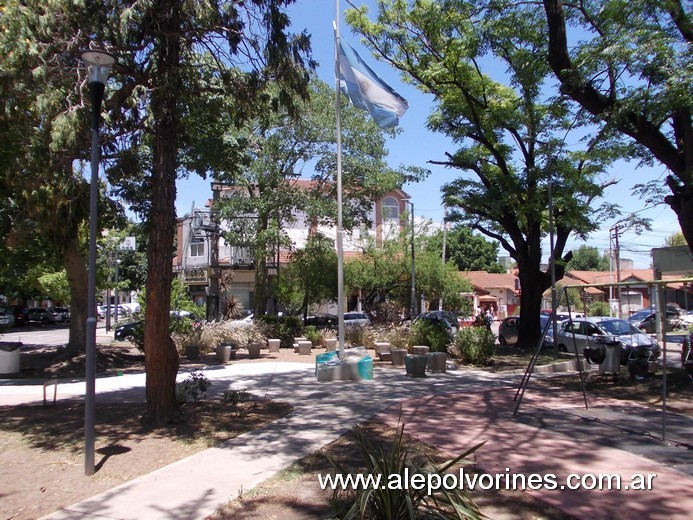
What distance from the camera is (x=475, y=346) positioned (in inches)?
648

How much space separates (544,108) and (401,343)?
9447 mm

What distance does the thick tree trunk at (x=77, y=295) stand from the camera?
16.7m

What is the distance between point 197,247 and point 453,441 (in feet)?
126

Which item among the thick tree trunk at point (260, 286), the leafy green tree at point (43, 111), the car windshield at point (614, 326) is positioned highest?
the leafy green tree at point (43, 111)

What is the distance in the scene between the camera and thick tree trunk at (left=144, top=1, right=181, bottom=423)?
811 cm

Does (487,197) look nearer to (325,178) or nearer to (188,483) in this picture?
(325,178)

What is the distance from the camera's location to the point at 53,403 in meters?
10.2

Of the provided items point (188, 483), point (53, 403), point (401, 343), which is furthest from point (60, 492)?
point (401, 343)

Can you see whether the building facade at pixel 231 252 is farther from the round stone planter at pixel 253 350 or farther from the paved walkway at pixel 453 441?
the paved walkway at pixel 453 441

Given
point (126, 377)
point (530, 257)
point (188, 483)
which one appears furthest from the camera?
point (530, 257)

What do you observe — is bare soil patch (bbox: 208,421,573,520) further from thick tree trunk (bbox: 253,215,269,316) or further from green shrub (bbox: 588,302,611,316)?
green shrub (bbox: 588,302,611,316)

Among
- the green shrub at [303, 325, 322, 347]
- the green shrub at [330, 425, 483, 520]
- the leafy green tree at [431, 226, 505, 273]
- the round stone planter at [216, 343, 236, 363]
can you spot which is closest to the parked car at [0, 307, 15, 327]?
the green shrub at [303, 325, 322, 347]

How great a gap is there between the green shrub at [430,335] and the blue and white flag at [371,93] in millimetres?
6980

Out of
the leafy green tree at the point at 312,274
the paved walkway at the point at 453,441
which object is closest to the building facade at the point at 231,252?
the leafy green tree at the point at 312,274
